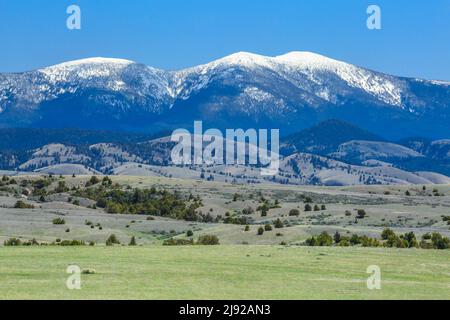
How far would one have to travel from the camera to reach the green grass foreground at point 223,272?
1372 inches

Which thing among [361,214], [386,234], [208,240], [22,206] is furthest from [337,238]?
[22,206]

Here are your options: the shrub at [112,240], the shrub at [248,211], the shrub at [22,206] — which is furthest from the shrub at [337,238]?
the shrub at [248,211]

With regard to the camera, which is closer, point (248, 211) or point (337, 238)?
point (337, 238)

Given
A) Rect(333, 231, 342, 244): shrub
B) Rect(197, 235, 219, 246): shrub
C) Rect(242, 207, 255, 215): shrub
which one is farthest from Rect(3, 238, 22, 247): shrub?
Rect(242, 207, 255, 215): shrub

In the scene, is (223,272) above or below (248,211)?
below

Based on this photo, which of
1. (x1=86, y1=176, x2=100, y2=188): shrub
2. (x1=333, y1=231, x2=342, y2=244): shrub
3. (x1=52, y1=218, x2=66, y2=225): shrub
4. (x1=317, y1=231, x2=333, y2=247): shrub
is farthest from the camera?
(x1=86, y1=176, x2=100, y2=188): shrub

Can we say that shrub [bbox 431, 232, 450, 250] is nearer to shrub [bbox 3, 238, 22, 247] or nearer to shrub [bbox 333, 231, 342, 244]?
shrub [bbox 333, 231, 342, 244]

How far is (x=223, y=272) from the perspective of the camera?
137 feet

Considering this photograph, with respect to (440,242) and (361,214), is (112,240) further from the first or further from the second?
(361,214)

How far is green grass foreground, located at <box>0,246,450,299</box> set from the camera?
114 ft

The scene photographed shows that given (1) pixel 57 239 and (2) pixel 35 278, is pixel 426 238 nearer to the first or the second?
(1) pixel 57 239

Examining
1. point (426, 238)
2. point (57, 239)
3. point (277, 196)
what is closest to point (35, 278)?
point (57, 239)
